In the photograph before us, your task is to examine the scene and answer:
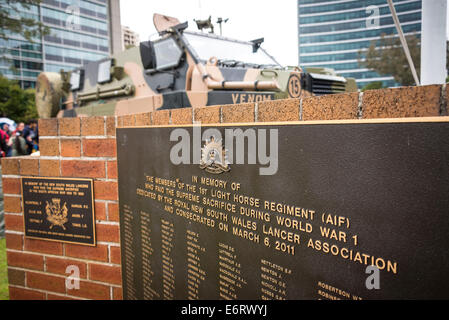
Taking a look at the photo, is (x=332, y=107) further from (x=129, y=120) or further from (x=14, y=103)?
(x=14, y=103)

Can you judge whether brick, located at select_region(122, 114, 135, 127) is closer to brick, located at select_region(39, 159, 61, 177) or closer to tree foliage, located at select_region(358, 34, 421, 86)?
brick, located at select_region(39, 159, 61, 177)

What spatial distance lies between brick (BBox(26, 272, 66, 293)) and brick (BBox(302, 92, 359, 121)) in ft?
8.40

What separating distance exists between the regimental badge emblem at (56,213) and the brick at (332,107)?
2.15 metres

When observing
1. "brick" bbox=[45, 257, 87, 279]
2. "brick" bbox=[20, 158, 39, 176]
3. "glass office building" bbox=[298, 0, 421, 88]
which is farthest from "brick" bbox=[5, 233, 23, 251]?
"glass office building" bbox=[298, 0, 421, 88]

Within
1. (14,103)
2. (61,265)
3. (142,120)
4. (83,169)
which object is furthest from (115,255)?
(14,103)

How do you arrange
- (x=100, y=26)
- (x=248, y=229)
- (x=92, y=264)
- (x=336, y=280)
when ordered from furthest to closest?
1. (x=100, y=26)
2. (x=92, y=264)
3. (x=248, y=229)
4. (x=336, y=280)

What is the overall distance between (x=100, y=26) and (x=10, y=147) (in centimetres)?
3862

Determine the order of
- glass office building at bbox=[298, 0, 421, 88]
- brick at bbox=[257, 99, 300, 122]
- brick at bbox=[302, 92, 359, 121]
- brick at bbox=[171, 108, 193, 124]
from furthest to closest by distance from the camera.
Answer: glass office building at bbox=[298, 0, 421, 88]
brick at bbox=[171, 108, 193, 124]
brick at bbox=[257, 99, 300, 122]
brick at bbox=[302, 92, 359, 121]

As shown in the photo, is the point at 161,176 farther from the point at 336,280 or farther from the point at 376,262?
the point at 376,262

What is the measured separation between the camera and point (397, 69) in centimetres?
1741

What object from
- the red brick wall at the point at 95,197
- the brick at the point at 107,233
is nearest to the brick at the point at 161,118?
the red brick wall at the point at 95,197

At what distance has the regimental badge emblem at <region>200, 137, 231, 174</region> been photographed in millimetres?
1548

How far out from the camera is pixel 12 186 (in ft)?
9.62
